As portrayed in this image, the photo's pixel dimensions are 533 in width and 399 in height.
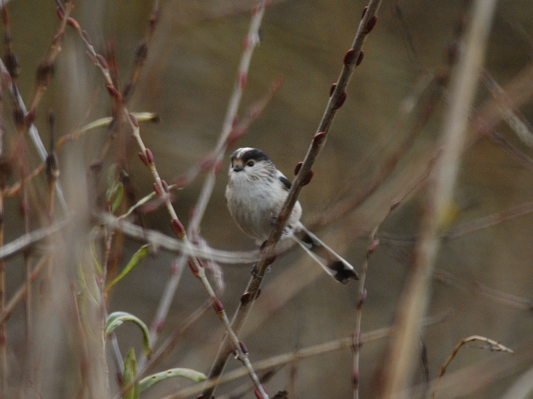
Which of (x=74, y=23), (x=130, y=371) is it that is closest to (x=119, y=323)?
(x=130, y=371)

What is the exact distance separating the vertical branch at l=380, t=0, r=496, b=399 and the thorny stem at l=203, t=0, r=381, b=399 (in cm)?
45

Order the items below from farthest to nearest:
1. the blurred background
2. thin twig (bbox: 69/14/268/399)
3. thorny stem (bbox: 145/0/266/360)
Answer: the blurred background < thorny stem (bbox: 145/0/266/360) < thin twig (bbox: 69/14/268/399)

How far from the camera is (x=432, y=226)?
216cm

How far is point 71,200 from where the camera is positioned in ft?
4.84

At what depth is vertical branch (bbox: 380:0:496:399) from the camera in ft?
6.13

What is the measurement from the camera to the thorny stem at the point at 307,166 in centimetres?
222

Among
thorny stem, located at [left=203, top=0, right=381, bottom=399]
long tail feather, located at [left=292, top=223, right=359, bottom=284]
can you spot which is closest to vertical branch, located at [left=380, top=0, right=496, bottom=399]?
thorny stem, located at [left=203, top=0, right=381, bottom=399]

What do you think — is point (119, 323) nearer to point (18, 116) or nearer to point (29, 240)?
point (29, 240)

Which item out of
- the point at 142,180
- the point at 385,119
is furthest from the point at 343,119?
the point at 142,180

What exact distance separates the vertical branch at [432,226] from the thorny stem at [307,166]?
45cm

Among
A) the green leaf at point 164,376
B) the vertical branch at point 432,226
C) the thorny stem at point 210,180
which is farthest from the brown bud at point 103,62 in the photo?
the vertical branch at point 432,226

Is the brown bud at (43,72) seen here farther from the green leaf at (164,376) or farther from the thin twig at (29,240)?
the green leaf at (164,376)

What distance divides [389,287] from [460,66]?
609 cm

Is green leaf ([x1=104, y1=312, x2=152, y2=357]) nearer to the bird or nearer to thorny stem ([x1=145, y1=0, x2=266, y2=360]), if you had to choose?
thorny stem ([x1=145, y1=0, x2=266, y2=360])
